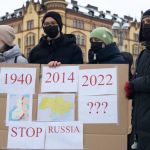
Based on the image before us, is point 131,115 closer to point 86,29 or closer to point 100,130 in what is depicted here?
point 100,130

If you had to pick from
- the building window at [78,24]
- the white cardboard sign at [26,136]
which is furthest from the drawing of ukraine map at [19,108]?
the building window at [78,24]

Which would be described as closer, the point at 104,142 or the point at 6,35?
the point at 104,142

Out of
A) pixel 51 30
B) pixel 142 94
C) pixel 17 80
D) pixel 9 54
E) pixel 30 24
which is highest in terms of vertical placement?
pixel 30 24

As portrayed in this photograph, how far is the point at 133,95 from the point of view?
3.57 m

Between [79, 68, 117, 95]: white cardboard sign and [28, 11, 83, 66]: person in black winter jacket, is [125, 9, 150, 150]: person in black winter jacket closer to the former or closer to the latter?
[79, 68, 117, 95]: white cardboard sign

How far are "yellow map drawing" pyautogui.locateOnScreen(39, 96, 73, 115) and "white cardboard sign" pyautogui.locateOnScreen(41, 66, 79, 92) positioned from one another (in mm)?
68

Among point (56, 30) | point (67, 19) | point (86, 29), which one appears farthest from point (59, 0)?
point (56, 30)

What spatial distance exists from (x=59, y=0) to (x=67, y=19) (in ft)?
10.1

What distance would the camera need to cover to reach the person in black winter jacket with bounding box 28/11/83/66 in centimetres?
416

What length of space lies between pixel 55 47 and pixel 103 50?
408 millimetres

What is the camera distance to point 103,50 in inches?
168

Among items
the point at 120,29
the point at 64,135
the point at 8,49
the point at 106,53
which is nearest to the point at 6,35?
the point at 8,49

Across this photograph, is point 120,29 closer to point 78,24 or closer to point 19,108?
point 78,24

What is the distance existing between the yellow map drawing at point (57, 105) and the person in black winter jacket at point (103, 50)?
2.30ft
